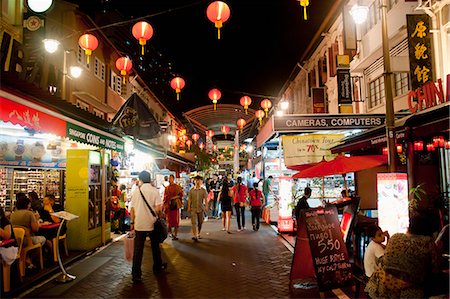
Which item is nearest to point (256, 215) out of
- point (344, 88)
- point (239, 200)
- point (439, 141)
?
point (239, 200)

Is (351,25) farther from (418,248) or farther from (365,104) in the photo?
(418,248)

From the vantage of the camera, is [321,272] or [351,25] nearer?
[321,272]

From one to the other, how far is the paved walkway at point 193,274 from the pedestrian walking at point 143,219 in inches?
12.4

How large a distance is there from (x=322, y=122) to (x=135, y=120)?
6412 millimetres

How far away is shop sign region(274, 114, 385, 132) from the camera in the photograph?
13.2 m

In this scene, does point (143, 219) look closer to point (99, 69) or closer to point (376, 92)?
point (376, 92)

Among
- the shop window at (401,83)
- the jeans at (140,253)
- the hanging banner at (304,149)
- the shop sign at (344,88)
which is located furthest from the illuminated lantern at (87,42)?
the shop window at (401,83)

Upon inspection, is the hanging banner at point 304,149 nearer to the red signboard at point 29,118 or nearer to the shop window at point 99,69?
the red signboard at point 29,118

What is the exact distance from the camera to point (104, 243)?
11.5 metres

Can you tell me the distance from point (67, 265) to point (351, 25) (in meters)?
13.1

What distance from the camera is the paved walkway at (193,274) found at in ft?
22.4

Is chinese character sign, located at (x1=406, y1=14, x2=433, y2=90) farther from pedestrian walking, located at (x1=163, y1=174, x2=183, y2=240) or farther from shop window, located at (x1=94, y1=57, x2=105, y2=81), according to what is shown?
shop window, located at (x1=94, y1=57, x2=105, y2=81)

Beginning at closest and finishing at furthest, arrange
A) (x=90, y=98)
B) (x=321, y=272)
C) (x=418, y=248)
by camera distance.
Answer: (x=418, y=248) < (x=321, y=272) < (x=90, y=98)

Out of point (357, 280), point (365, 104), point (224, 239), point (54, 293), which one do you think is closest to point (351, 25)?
point (365, 104)
